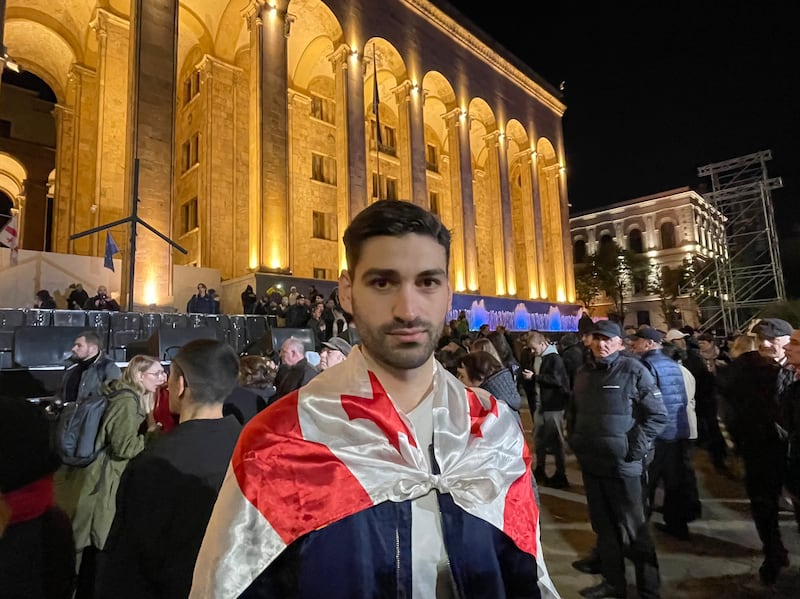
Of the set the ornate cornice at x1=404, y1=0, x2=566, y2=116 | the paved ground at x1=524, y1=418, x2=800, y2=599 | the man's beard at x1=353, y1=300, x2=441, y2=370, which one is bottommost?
the paved ground at x1=524, y1=418, x2=800, y2=599

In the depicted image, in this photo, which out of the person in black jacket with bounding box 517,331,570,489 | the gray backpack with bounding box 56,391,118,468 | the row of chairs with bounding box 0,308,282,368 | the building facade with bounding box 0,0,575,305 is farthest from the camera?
the building facade with bounding box 0,0,575,305

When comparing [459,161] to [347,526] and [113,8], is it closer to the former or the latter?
[113,8]

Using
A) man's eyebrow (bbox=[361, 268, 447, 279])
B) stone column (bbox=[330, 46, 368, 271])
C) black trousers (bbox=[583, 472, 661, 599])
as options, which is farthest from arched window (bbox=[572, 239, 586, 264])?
man's eyebrow (bbox=[361, 268, 447, 279])

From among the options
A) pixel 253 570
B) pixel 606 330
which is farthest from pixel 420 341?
pixel 606 330

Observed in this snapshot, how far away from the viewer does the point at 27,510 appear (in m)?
2.03

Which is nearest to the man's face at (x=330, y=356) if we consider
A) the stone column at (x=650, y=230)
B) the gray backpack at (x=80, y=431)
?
the gray backpack at (x=80, y=431)

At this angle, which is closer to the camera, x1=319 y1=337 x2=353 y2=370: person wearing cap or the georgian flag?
the georgian flag

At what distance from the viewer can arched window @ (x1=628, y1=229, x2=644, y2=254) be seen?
5053cm

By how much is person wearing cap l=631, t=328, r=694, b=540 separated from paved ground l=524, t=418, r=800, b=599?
0.69 feet

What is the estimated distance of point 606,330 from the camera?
3670mm

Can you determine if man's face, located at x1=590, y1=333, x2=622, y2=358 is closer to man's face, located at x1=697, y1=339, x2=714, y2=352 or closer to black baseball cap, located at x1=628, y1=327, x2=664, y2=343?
black baseball cap, located at x1=628, y1=327, x2=664, y2=343

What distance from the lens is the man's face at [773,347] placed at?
4.27 meters

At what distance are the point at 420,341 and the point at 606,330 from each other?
293 centimetres

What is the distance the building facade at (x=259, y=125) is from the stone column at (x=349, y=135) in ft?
0.23
